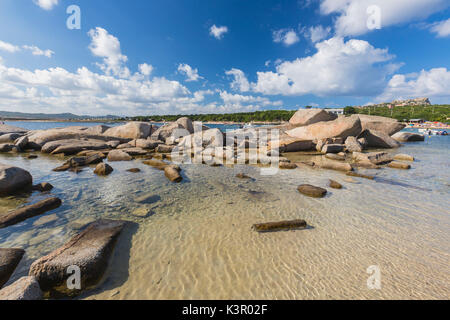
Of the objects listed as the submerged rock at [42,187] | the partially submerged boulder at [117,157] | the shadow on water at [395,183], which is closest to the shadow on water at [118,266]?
the submerged rock at [42,187]

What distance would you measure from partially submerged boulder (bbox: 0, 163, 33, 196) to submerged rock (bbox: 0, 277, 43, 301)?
6.26 m

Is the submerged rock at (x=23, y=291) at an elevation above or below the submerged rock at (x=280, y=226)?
above

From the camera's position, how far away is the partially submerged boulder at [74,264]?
3.06 metres

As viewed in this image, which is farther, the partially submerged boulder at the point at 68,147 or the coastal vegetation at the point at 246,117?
the coastal vegetation at the point at 246,117

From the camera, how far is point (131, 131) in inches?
867

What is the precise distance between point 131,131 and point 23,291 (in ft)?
72.0

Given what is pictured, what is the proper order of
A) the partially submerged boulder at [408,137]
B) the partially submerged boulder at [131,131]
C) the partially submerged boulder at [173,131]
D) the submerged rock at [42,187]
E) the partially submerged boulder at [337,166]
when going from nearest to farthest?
the submerged rock at [42,187] < the partially submerged boulder at [337,166] < the partially submerged boulder at [131,131] < the partially submerged boulder at [173,131] < the partially submerged boulder at [408,137]

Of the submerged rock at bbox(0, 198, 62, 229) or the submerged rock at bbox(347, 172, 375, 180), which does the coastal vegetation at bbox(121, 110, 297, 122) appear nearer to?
the submerged rock at bbox(347, 172, 375, 180)

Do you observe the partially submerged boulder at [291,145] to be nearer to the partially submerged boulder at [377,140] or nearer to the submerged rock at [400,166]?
the submerged rock at [400,166]

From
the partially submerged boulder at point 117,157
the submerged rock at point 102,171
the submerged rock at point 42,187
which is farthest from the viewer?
the partially submerged boulder at point 117,157

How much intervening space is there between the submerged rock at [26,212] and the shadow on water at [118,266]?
310 cm
